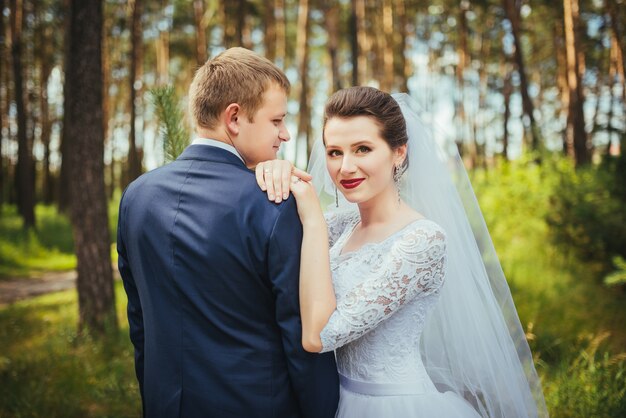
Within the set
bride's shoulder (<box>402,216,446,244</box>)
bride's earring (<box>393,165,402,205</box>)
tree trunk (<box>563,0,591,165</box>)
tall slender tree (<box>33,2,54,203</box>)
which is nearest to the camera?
bride's shoulder (<box>402,216,446,244</box>)

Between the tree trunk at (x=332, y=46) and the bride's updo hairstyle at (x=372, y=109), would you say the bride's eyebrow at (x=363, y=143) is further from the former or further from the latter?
the tree trunk at (x=332, y=46)

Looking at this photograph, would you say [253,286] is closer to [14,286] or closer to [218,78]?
[218,78]

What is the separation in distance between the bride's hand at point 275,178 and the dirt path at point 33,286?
8240 mm

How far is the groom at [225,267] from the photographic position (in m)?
1.60

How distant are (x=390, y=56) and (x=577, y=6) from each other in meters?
7.47

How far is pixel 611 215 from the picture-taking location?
263 inches

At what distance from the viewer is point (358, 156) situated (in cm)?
214

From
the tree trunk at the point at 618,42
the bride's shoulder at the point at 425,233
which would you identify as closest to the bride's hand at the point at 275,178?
the bride's shoulder at the point at 425,233

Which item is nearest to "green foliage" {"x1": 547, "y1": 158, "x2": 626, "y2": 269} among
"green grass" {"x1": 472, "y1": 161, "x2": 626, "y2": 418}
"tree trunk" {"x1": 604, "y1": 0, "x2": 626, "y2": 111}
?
"green grass" {"x1": 472, "y1": 161, "x2": 626, "y2": 418}

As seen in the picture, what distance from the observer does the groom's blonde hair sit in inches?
68.1

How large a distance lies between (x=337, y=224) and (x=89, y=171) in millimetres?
3759

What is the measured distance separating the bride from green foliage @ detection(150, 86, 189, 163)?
97 cm

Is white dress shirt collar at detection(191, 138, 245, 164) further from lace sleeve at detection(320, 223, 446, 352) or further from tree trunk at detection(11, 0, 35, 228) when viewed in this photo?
tree trunk at detection(11, 0, 35, 228)

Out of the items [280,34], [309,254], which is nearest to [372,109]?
[309,254]
